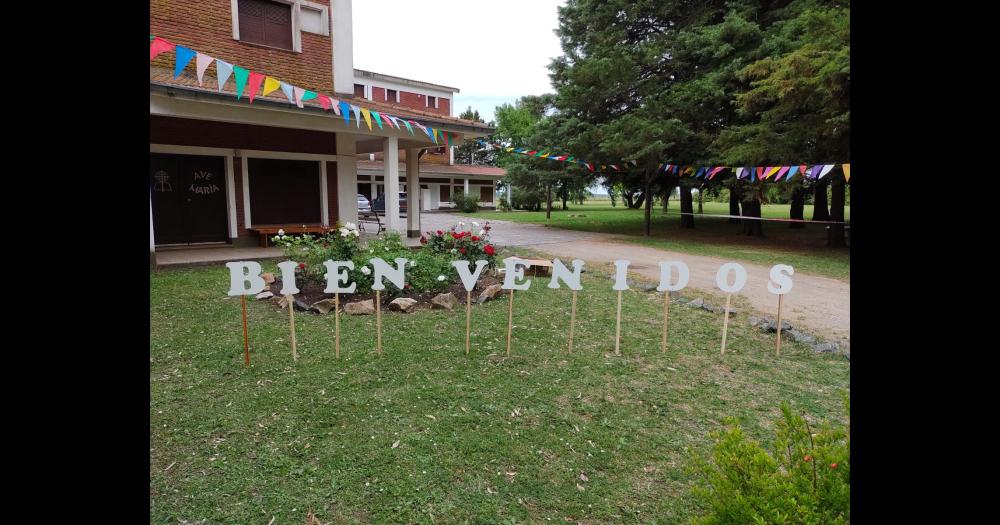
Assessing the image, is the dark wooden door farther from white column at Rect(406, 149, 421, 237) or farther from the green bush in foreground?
the green bush in foreground

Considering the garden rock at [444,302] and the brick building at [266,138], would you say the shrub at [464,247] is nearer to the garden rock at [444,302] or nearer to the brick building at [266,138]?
the garden rock at [444,302]

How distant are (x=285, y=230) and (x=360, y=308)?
22.0ft

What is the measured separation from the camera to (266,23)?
1212 cm

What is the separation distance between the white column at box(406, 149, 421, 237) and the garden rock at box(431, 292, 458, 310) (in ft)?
22.9

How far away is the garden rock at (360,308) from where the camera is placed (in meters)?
6.42

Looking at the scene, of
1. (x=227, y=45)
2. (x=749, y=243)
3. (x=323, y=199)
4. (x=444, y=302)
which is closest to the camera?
(x=444, y=302)

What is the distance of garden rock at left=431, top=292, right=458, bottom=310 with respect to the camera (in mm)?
6742

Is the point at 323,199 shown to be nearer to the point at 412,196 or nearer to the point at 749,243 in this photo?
the point at 412,196

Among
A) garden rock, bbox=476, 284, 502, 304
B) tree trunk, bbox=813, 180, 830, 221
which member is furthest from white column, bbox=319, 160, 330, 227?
tree trunk, bbox=813, 180, 830, 221

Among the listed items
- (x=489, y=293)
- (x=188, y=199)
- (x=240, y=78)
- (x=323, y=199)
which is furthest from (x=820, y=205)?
(x=188, y=199)

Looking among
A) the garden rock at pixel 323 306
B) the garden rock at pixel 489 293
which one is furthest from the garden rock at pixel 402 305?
the garden rock at pixel 489 293

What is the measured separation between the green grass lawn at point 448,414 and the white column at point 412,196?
7.51 m
